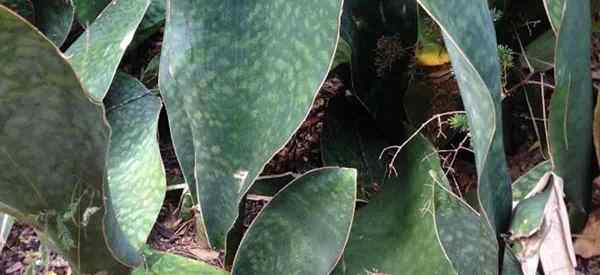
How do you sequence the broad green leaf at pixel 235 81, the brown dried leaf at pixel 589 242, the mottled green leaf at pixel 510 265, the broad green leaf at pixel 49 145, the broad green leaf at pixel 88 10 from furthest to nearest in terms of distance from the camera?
the broad green leaf at pixel 88 10
the brown dried leaf at pixel 589 242
the mottled green leaf at pixel 510 265
the broad green leaf at pixel 235 81
the broad green leaf at pixel 49 145

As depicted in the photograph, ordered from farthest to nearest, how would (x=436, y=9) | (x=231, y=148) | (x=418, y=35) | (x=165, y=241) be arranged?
(x=165, y=241) < (x=418, y=35) < (x=231, y=148) < (x=436, y=9)

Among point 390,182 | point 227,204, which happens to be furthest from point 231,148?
point 390,182

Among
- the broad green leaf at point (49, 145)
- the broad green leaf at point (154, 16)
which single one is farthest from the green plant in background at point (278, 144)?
the broad green leaf at point (154, 16)

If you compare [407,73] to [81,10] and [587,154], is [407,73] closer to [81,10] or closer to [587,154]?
[587,154]

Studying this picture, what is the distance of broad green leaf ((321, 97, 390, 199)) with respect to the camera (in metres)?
0.89

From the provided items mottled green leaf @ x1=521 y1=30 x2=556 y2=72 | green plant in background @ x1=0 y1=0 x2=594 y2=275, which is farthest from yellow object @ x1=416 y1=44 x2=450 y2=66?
mottled green leaf @ x1=521 y1=30 x2=556 y2=72

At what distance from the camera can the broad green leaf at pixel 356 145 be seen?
35.0 inches

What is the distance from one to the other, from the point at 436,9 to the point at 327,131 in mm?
380

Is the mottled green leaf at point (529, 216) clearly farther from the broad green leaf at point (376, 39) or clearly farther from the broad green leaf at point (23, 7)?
the broad green leaf at point (23, 7)

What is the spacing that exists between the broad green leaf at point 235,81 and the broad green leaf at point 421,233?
0.14 meters

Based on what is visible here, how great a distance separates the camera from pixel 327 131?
92cm

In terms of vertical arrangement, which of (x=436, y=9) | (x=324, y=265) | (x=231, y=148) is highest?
(x=436, y=9)

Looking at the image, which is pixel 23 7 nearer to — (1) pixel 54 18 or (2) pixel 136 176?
(1) pixel 54 18

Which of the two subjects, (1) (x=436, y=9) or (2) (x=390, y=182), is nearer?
(1) (x=436, y=9)
